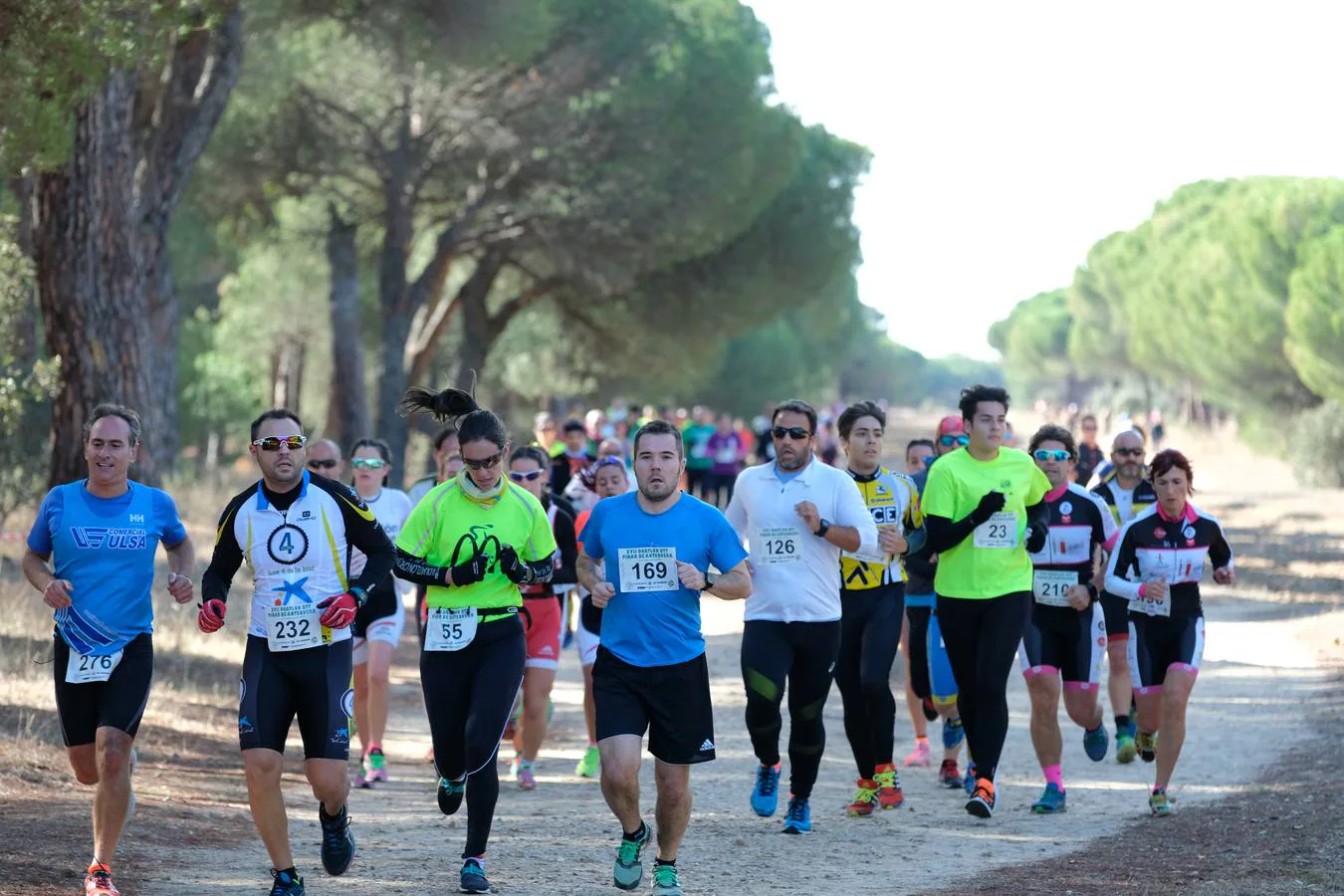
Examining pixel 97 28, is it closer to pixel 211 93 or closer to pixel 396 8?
pixel 211 93

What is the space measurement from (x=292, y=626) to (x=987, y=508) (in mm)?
3672

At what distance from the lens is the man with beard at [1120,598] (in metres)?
11.1

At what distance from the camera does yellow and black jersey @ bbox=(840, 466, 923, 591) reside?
9133 millimetres

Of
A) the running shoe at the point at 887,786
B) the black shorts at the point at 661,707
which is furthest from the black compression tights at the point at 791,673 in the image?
the black shorts at the point at 661,707

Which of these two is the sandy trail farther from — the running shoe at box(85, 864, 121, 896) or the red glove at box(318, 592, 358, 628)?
the red glove at box(318, 592, 358, 628)

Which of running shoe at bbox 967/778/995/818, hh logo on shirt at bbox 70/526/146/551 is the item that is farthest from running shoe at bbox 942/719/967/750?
hh logo on shirt at bbox 70/526/146/551

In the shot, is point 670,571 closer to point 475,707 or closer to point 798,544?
point 475,707

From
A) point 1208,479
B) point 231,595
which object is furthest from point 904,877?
point 1208,479

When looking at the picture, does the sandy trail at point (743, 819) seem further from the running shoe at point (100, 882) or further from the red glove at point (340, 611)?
the red glove at point (340, 611)

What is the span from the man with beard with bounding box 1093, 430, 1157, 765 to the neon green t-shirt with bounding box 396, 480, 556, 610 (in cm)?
474

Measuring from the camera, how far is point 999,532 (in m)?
8.95

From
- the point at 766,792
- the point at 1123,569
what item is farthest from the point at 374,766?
the point at 1123,569

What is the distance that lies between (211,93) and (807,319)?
45002 mm

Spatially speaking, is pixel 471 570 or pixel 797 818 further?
pixel 797 818
